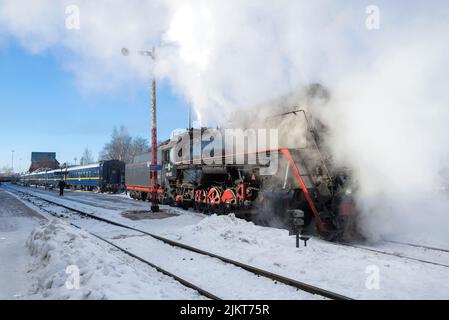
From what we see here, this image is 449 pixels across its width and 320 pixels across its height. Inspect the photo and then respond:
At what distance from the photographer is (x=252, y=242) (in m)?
7.64

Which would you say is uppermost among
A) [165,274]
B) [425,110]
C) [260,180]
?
[425,110]

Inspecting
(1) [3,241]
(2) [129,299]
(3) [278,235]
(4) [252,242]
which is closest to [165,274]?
(2) [129,299]

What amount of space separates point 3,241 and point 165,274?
199 inches

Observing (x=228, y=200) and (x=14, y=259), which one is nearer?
(x=14, y=259)

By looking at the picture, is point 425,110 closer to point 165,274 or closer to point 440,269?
point 440,269

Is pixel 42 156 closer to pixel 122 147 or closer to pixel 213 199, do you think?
pixel 122 147

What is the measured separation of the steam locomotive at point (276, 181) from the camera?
766cm

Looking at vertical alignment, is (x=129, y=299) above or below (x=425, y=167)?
below

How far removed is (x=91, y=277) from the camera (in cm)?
466

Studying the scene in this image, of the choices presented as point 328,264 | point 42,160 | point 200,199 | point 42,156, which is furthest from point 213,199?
point 42,156

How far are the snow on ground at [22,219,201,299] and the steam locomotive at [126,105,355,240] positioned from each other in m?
3.22

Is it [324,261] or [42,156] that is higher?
[42,156]

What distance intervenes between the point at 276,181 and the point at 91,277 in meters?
5.08

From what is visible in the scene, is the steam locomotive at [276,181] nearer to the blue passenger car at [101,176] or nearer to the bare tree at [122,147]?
the blue passenger car at [101,176]
